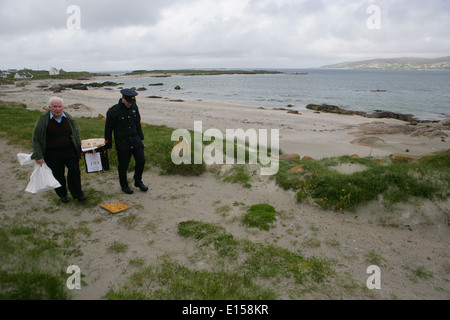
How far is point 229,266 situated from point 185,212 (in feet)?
7.50

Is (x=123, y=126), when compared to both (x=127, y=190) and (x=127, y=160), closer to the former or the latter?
(x=127, y=160)

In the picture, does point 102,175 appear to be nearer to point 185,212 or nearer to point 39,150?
point 39,150

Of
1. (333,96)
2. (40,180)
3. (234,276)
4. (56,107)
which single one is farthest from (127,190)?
(333,96)

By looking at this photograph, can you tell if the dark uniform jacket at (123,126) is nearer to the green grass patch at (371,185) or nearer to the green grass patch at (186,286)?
the green grass patch at (186,286)

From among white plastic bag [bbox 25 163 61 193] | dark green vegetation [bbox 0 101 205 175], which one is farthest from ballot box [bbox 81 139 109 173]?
dark green vegetation [bbox 0 101 205 175]

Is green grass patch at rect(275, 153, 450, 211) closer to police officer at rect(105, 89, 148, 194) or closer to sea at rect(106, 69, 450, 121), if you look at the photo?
police officer at rect(105, 89, 148, 194)

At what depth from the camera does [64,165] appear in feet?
20.9

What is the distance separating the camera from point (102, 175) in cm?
859

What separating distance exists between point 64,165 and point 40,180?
2.08 ft

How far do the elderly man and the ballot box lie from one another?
0.27 m

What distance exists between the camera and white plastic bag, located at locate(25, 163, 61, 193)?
584 centimetres

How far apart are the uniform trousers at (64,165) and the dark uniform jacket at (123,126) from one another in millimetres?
877

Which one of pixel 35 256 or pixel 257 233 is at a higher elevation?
pixel 35 256

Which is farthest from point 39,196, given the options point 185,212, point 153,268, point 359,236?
point 359,236
